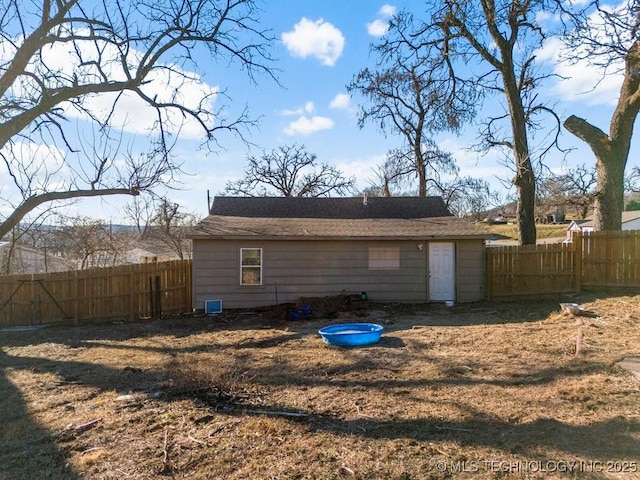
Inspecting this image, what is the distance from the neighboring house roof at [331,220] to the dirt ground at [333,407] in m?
4.33

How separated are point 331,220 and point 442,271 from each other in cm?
401

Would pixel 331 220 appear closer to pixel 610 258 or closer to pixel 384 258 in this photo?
pixel 384 258

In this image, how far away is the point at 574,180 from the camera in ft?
70.6

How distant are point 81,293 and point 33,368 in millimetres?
4857

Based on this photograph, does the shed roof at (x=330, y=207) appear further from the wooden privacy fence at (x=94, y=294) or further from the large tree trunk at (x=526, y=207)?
the wooden privacy fence at (x=94, y=294)

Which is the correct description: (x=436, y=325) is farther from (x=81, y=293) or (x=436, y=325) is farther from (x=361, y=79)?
(x=361, y=79)

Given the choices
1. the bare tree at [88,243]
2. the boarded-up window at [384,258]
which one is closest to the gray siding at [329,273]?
the boarded-up window at [384,258]

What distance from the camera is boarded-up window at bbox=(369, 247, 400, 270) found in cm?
1226

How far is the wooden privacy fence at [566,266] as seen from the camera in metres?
11.1

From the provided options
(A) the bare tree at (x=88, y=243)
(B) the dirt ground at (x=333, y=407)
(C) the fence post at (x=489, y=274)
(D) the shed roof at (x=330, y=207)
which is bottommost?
(B) the dirt ground at (x=333, y=407)

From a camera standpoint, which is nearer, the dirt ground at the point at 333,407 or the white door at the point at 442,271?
the dirt ground at the point at 333,407

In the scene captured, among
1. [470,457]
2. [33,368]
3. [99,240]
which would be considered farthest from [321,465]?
[99,240]

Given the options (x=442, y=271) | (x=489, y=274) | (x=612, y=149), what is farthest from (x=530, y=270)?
(x=612, y=149)

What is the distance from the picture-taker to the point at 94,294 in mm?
11055
